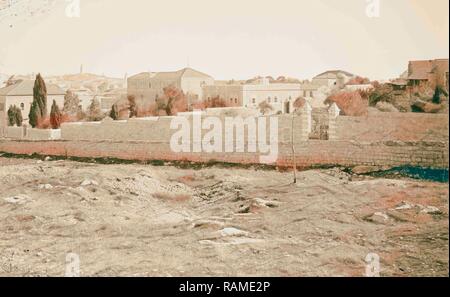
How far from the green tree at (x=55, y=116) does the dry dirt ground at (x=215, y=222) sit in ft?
1.71

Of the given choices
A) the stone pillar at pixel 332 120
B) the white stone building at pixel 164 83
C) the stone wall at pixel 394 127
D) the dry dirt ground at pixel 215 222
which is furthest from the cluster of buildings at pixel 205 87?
the dry dirt ground at pixel 215 222

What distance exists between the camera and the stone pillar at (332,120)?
5.68 m

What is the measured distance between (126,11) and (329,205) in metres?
3.08

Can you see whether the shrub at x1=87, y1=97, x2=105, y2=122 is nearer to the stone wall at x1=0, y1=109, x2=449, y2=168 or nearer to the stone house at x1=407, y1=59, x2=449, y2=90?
the stone wall at x1=0, y1=109, x2=449, y2=168

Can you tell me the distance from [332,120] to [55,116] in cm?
319

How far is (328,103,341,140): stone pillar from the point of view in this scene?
568 cm

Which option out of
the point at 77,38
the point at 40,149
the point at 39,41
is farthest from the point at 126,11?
the point at 40,149

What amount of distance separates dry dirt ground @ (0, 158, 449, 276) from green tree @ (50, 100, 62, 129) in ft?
1.71

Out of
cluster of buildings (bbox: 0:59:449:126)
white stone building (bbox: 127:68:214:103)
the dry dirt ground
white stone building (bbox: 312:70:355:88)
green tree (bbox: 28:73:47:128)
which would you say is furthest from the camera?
green tree (bbox: 28:73:47:128)

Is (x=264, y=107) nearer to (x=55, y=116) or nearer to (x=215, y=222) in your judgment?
(x=215, y=222)

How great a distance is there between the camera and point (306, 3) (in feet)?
18.9

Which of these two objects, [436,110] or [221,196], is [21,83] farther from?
[436,110]

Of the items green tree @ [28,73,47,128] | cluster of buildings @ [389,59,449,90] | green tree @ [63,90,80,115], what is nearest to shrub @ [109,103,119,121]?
green tree @ [63,90,80,115]
